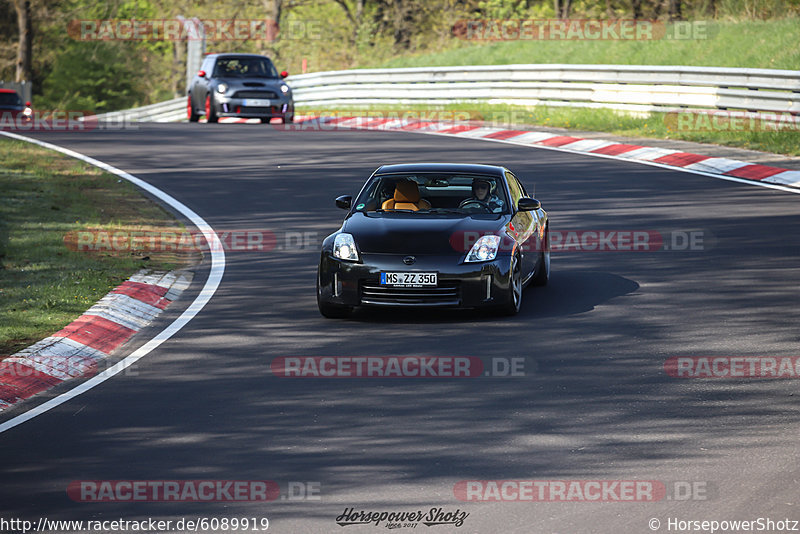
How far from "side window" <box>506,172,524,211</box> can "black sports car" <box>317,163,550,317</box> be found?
28 millimetres

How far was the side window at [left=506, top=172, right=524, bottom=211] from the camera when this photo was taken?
12578mm

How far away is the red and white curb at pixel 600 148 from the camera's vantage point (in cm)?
2020

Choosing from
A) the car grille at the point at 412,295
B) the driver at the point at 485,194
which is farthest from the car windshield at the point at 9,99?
the car grille at the point at 412,295

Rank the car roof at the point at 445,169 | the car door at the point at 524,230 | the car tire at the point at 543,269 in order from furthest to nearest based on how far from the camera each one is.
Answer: the car tire at the point at 543,269
the car roof at the point at 445,169
the car door at the point at 524,230

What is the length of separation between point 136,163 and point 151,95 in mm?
69968

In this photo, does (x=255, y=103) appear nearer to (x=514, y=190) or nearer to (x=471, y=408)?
(x=514, y=190)

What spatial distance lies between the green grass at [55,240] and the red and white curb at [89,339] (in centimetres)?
20

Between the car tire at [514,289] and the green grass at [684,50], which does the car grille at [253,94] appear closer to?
the green grass at [684,50]

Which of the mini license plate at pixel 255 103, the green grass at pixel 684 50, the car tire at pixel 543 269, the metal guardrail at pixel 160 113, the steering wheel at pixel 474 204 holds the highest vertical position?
the green grass at pixel 684 50

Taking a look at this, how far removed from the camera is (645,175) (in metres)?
20.4

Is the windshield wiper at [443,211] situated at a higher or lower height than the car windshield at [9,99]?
higher

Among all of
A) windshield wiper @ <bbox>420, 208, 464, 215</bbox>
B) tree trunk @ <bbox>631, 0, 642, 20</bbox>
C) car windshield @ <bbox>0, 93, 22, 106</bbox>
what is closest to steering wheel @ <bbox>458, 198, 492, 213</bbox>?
windshield wiper @ <bbox>420, 208, 464, 215</bbox>

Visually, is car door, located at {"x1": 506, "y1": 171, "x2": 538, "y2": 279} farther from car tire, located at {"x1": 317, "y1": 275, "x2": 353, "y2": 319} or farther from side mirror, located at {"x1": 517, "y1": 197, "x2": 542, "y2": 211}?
car tire, located at {"x1": 317, "y1": 275, "x2": 353, "y2": 319}

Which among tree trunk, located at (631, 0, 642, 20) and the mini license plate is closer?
the mini license plate
